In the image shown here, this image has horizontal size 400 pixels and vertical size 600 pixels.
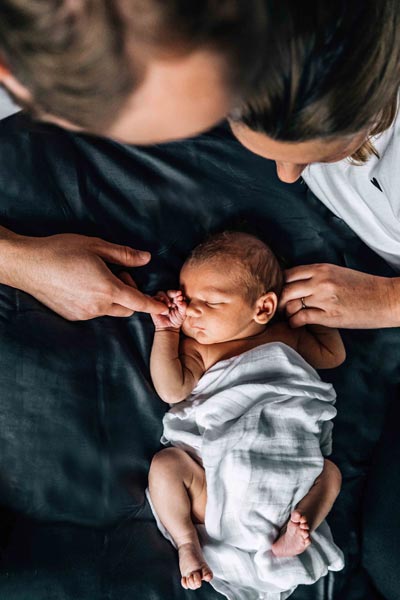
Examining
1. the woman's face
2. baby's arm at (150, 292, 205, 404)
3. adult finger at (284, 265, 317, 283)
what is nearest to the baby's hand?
baby's arm at (150, 292, 205, 404)

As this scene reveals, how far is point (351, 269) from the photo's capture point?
4.77ft

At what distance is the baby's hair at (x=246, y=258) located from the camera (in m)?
1.36

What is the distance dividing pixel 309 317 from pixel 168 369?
350 mm

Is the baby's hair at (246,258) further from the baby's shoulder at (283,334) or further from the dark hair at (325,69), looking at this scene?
the dark hair at (325,69)

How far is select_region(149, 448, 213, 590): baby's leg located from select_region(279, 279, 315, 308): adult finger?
0.43 m

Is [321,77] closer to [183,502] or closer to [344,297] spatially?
[344,297]

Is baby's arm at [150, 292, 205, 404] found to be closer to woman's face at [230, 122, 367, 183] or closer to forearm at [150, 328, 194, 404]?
forearm at [150, 328, 194, 404]

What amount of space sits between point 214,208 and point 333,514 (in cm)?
78

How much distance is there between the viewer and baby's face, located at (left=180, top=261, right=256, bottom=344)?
1340 millimetres

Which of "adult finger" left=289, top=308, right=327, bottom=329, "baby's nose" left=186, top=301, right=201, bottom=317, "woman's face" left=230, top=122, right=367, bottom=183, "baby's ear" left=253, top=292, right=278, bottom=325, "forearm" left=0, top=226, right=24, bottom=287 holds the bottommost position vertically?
"adult finger" left=289, top=308, right=327, bottom=329

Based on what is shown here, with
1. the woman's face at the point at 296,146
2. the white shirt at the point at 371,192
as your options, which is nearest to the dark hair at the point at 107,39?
the woman's face at the point at 296,146

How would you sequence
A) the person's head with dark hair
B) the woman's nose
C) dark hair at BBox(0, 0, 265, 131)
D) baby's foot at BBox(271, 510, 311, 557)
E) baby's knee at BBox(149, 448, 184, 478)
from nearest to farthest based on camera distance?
dark hair at BBox(0, 0, 265, 131)
the person's head with dark hair
the woman's nose
baby's foot at BBox(271, 510, 311, 557)
baby's knee at BBox(149, 448, 184, 478)

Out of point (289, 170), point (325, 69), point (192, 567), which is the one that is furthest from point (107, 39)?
point (192, 567)

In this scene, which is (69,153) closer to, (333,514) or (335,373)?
(335,373)
